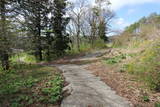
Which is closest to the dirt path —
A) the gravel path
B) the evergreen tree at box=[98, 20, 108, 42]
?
the gravel path

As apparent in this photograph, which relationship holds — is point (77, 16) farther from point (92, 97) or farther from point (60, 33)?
point (92, 97)

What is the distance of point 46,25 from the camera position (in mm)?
14438

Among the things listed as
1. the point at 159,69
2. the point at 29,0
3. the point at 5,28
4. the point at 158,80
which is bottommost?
the point at 158,80

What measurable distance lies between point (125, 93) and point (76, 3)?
18.7 metres

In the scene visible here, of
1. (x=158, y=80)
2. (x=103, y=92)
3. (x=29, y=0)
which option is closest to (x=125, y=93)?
(x=103, y=92)

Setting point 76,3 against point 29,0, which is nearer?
point 29,0

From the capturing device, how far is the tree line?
14.6 ft

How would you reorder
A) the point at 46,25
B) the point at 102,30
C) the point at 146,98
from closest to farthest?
the point at 146,98 → the point at 46,25 → the point at 102,30

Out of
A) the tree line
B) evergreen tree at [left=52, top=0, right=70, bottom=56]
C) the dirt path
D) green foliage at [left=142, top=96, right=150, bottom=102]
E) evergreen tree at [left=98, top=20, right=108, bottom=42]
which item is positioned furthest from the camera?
evergreen tree at [left=98, top=20, right=108, bottom=42]

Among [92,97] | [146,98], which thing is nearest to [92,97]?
[92,97]

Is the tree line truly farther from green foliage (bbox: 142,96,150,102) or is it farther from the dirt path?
green foliage (bbox: 142,96,150,102)

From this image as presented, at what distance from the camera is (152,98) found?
3412 millimetres

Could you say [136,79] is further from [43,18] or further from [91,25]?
[91,25]

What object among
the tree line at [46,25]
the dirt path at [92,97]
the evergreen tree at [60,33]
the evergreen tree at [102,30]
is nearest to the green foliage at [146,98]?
the dirt path at [92,97]
